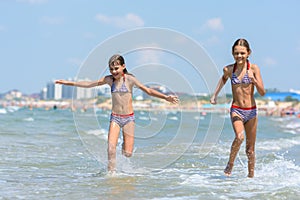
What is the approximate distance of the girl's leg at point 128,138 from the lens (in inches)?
328

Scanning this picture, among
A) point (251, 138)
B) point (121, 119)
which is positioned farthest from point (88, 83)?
point (251, 138)

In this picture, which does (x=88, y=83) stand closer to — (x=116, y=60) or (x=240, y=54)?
(x=116, y=60)

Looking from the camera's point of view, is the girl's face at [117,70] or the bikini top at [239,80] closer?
the bikini top at [239,80]

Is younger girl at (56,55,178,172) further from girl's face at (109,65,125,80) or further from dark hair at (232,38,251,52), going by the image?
dark hair at (232,38,251,52)

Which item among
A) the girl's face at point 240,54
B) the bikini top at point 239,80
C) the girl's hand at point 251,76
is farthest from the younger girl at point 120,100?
the girl's hand at point 251,76

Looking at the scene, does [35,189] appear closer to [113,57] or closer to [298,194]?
[113,57]

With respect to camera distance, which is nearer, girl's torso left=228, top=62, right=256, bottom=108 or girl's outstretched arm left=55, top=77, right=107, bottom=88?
girl's torso left=228, top=62, right=256, bottom=108

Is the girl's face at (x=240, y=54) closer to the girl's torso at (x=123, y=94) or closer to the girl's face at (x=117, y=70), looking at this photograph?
the girl's torso at (x=123, y=94)

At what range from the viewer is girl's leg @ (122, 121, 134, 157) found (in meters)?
8.33

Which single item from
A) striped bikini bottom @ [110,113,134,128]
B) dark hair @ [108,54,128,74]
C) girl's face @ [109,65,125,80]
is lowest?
striped bikini bottom @ [110,113,134,128]

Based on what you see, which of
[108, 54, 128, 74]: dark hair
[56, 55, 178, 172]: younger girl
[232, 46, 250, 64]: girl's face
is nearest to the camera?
[232, 46, 250, 64]: girl's face

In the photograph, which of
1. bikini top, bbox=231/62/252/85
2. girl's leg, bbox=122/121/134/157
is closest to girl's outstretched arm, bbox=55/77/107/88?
girl's leg, bbox=122/121/134/157

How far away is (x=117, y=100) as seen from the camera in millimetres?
8359

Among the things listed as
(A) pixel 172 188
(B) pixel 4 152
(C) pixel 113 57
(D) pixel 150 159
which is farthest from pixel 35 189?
(B) pixel 4 152
